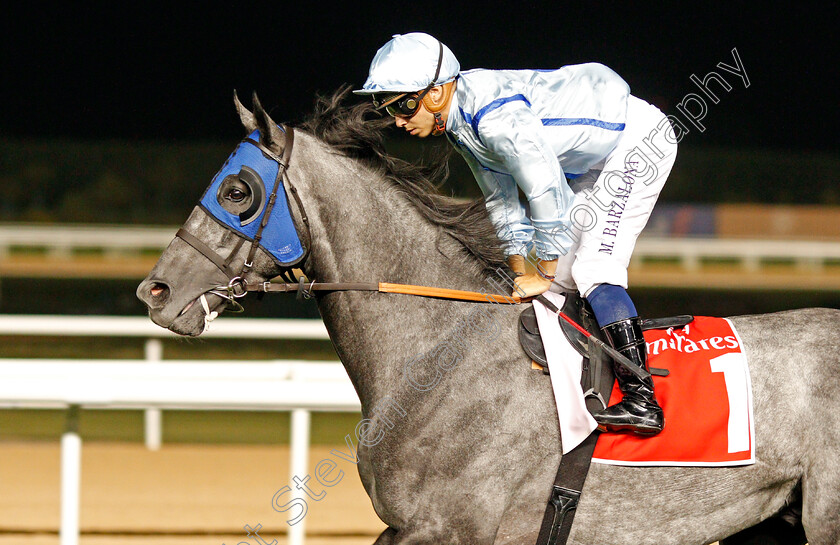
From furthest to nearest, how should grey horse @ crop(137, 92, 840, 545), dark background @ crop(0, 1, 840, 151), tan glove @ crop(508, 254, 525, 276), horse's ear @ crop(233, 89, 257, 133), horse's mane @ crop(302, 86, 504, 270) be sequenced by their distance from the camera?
dark background @ crop(0, 1, 840, 151), tan glove @ crop(508, 254, 525, 276), horse's mane @ crop(302, 86, 504, 270), horse's ear @ crop(233, 89, 257, 133), grey horse @ crop(137, 92, 840, 545)

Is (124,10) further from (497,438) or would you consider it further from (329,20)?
(497,438)

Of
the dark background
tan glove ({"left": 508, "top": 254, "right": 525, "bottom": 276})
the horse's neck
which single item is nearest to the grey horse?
the horse's neck

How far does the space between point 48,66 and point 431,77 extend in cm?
1104

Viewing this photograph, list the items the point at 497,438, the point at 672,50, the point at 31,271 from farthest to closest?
the point at 31,271 → the point at 672,50 → the point at 497,438

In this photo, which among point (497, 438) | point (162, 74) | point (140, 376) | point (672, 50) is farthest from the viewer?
point (162, 74)

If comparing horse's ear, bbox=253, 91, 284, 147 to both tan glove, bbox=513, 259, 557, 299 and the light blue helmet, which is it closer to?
the light blue helmet

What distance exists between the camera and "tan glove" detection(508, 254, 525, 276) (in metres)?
2.44

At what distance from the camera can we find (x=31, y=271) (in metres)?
14.1

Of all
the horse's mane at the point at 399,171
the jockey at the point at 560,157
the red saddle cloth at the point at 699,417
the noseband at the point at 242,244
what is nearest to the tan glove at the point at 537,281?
the jockey at the point at 560,157

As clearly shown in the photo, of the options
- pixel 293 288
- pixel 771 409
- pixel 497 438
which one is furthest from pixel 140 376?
pixel 771 409

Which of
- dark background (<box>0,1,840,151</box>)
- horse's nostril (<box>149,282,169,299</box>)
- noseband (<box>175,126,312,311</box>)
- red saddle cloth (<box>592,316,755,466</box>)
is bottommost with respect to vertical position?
red saddle cloth (<box>592,316,755,466</box>)

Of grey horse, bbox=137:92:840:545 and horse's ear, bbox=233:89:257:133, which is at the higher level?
horse's ear, bbox=233:89:257:133

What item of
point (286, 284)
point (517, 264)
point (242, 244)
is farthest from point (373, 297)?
point (517, 264)

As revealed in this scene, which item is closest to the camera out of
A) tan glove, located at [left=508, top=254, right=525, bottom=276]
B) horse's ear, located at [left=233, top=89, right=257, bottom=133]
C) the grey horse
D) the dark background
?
the grey horse
